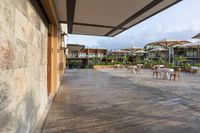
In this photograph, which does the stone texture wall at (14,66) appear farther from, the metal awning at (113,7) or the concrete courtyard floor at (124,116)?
the metal awning at (113,7)

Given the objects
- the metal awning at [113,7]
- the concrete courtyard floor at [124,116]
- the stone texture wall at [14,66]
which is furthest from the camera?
the metal awning at [113,7]

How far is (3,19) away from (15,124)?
1.09m

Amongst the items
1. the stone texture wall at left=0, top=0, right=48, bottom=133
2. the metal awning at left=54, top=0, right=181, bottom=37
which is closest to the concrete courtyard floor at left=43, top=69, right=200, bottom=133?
the stone texture wall at left=0, top=0, right=48, bottom=133

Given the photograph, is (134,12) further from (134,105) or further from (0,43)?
(0,43)

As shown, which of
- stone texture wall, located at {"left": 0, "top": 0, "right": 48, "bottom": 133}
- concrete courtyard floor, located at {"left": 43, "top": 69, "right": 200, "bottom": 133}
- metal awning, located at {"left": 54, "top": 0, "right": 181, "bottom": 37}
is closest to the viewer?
stone texture wall, located at {"left": 0, "top": 0, "right": 48, "bottom": 133}

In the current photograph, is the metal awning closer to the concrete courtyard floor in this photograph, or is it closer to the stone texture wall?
the stone texture wall

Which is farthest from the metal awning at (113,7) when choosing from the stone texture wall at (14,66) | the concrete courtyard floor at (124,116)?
the concrete courtyard floor at (124,116)

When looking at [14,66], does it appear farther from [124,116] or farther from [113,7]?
[113,7]

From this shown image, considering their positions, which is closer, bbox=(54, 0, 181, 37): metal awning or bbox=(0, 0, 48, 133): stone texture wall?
bbox=(0, 0, 48, 133): stone texture wall

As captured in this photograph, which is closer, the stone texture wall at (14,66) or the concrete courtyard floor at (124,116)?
the stone texture wall at (14,66)

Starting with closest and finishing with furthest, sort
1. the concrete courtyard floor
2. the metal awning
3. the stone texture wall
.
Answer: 1. the stone texture wall
2. the concrete courtyard floor
3. the metal awning

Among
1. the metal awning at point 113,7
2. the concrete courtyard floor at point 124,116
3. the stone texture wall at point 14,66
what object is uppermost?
the metal awning at point 113,7

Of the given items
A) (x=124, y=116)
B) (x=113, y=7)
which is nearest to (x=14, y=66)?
(x=124, y=116)

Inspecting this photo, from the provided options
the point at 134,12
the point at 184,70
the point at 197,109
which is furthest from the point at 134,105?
the point at 184,70
